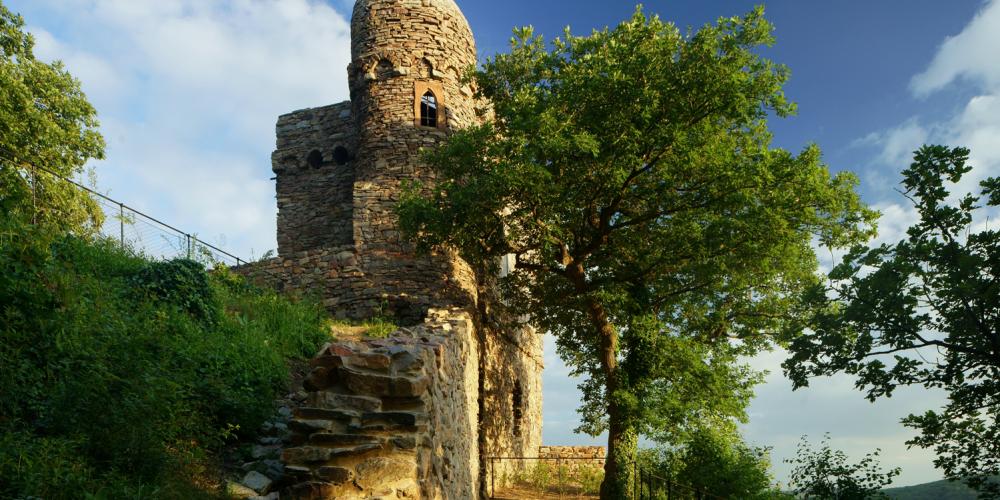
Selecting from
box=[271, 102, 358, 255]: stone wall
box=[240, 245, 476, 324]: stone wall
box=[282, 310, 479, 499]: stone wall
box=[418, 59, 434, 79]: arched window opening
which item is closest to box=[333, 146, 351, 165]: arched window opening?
box=[271, 102, 358, 255]: stone wall

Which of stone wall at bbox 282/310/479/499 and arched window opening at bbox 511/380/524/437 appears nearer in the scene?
stone wall at bbox 282/310/479/499

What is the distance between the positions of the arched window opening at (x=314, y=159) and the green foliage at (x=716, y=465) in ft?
37.7

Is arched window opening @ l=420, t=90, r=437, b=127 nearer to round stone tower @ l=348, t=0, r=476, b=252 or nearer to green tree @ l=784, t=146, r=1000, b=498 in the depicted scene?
round stone tower @ l=348, t=0, r=476, b=252

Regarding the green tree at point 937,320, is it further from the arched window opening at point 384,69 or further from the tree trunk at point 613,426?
the arched window opening at point 384,69

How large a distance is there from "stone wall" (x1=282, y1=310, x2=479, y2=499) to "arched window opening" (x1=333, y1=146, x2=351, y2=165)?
10570mm

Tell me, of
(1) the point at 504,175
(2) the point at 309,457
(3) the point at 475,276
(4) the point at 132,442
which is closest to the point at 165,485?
(4) the point at 132,442

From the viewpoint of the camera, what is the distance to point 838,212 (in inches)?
593

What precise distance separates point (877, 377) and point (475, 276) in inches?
356

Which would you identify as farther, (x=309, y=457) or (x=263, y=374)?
(x=263, y=374)

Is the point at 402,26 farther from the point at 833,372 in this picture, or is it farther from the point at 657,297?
the point at 833,372

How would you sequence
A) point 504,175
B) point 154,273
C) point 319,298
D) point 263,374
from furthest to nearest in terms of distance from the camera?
1. point 319,298
2. point 504,175
3. point 154,273
4. point 263,374

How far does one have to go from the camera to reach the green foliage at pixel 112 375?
→ 6.33 metres

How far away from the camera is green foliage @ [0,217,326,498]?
249 inches

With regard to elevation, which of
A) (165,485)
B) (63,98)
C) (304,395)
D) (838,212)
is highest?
(63,98)
